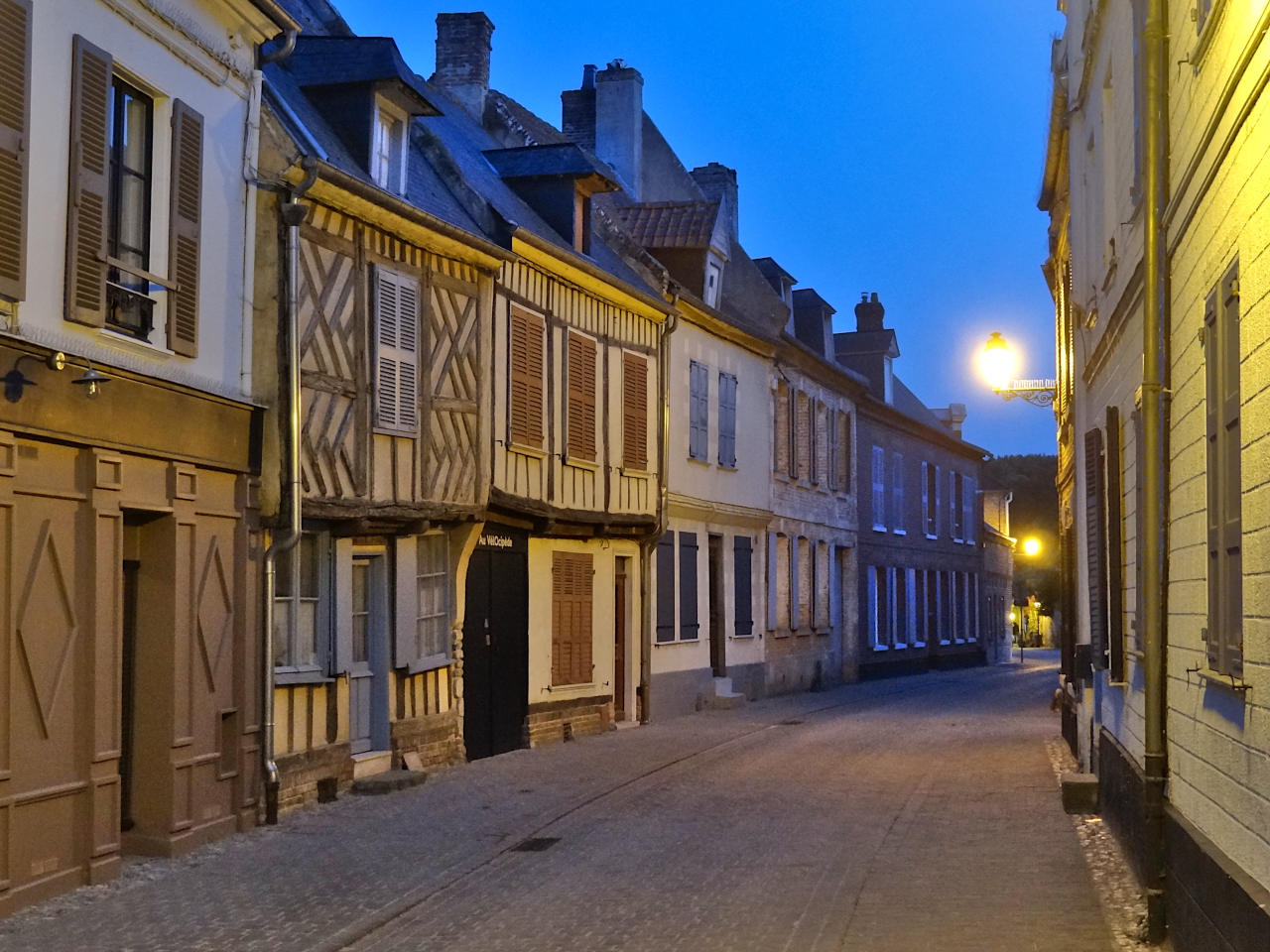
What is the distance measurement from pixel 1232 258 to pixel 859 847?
5904mm

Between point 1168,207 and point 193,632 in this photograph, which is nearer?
point 1168,207

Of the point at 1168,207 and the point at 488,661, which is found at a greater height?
the point at 1168,207

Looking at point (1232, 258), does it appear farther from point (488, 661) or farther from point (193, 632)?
point (488, 661)

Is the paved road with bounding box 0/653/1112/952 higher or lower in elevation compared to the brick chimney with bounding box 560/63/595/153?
lower

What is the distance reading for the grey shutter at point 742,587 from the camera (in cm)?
2573

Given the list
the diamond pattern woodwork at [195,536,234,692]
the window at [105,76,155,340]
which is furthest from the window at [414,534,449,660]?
the window at [105,76,155,340]

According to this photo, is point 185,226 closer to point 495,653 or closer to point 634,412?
point 495,653

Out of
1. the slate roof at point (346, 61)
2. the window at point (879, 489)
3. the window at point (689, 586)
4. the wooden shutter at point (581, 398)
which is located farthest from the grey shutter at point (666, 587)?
the window at point (879, 489)

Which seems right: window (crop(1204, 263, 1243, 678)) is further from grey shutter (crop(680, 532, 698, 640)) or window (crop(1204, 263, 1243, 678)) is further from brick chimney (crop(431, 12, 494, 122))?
brick chimney (crop(431, 12, 494, 122))

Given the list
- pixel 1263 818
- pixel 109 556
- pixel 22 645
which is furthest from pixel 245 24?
pixel 1263 818

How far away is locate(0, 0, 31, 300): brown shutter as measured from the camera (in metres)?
8.52

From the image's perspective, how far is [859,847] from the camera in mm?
10883

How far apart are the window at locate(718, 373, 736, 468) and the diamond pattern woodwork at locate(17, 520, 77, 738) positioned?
53.2ft

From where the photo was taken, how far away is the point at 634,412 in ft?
68.0
